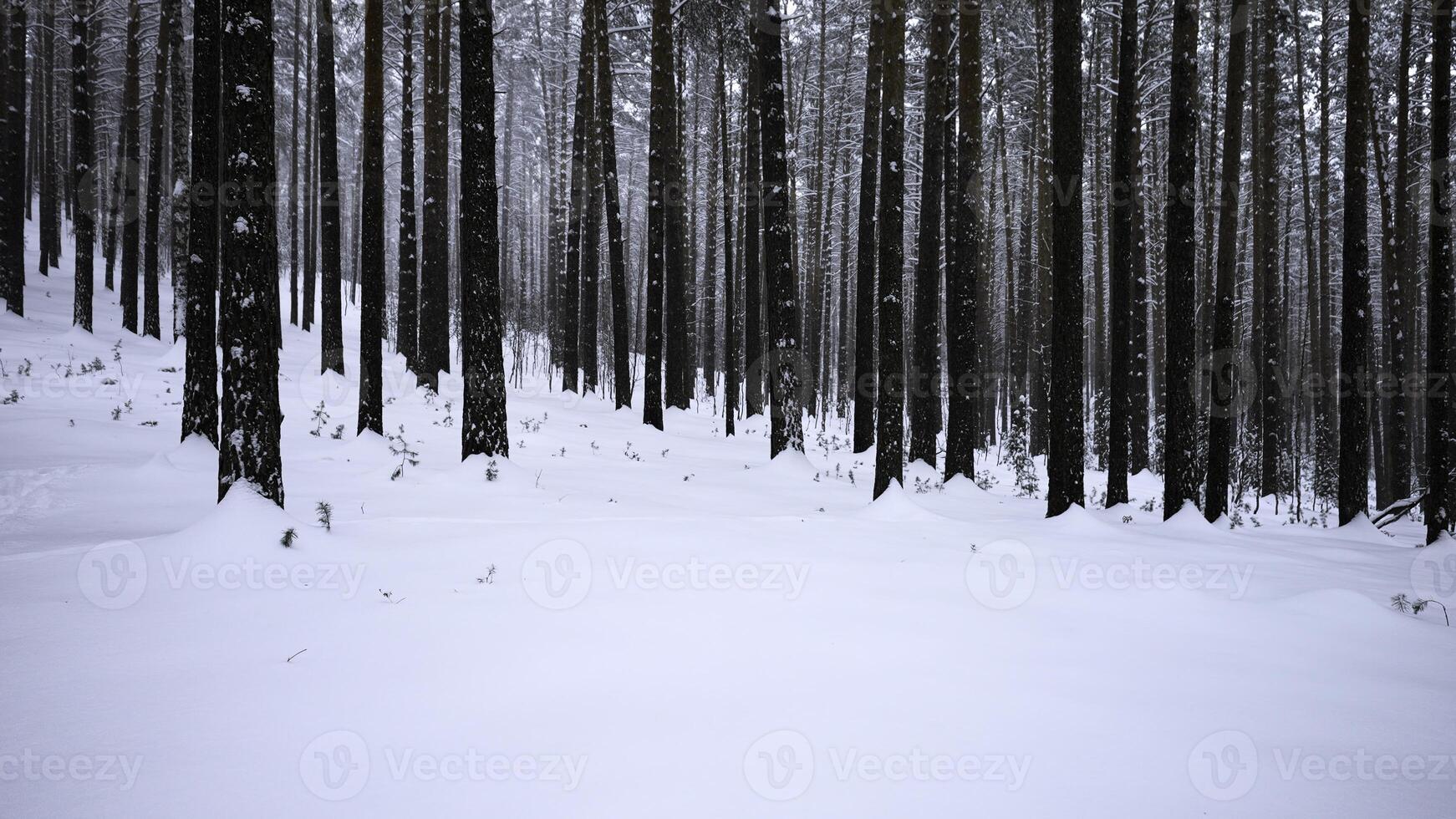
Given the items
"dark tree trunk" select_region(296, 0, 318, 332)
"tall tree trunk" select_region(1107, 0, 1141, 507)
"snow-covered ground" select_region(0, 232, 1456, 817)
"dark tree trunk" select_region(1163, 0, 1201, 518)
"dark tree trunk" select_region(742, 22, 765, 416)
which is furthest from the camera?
"dark tree trunk" select_region(296, 0, 318, 332)

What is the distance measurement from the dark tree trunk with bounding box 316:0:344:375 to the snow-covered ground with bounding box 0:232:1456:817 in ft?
23.5

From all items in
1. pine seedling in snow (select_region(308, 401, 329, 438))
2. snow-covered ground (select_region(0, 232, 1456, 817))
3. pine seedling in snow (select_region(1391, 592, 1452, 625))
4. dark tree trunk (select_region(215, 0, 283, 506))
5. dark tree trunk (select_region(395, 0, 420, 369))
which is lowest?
pine seedling in snow (select_region(1391, 592, 1452, 625))

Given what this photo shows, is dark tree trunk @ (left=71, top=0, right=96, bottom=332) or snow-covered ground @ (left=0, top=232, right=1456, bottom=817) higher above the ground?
dark tree trunk @ (left=71, top=0, right=96, bottom=332)

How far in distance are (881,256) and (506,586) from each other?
626 cm

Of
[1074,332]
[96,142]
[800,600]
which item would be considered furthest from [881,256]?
[96,142]

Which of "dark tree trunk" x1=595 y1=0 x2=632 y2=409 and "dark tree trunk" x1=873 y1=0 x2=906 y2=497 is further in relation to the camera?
"dark tree trunk" x1=595 y1=0 x2=632 y2=409

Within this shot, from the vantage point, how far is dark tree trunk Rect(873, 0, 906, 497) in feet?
26.8

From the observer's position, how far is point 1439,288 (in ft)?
29.6

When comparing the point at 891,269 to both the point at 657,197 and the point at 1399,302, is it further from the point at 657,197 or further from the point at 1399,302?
the point at 1399,302

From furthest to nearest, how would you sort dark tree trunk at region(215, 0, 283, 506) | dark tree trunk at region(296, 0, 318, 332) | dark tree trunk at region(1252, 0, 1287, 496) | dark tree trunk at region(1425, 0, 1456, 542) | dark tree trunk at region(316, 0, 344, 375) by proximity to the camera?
dark tree trunk at region(296, 0, 318, 332)
dark tree trunk at region(316, 0, 344, 375)
dark tree trunk at region(1252, 0, 1287, 496)
dark tree trunk at region(1425, 0, 1456, 542)
dark tree trunk at region(215, 0, 283, 506)

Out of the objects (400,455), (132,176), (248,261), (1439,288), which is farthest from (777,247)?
(132,176)

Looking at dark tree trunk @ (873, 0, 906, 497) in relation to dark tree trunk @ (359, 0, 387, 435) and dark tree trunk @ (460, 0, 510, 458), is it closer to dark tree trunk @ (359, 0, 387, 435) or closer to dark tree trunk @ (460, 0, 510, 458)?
dark tree trunk @ (460, 0, 510, 458)

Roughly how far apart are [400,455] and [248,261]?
13.3 feet

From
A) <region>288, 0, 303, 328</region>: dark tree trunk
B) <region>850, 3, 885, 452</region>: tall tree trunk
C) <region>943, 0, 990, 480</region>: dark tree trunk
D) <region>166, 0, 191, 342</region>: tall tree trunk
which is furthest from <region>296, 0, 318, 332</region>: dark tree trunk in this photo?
<region>943, 0, 990, 480</region>: dark tree trunk
